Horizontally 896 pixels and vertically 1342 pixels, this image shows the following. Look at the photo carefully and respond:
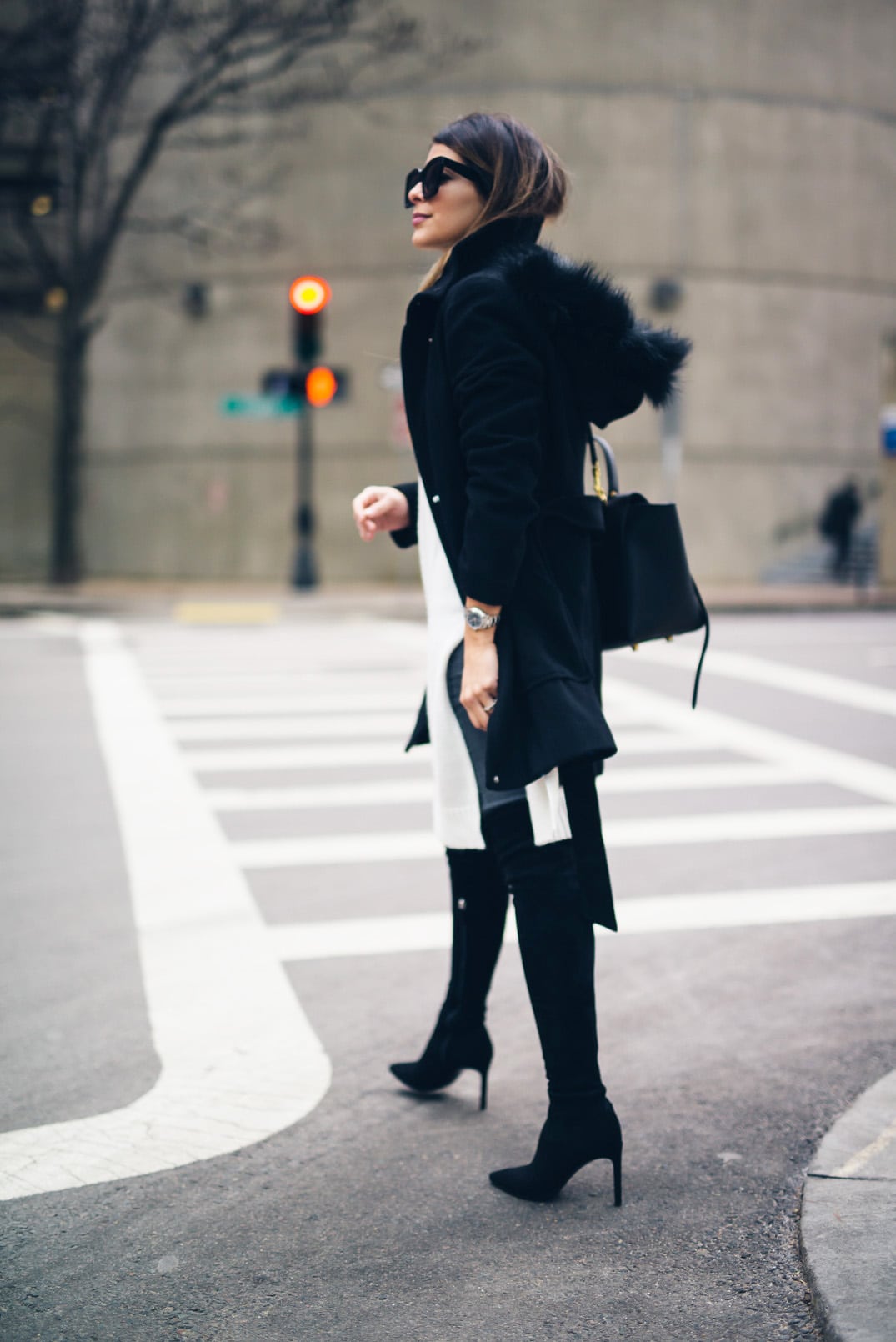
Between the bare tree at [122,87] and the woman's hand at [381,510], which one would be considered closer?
the woman's hand at [381,510]

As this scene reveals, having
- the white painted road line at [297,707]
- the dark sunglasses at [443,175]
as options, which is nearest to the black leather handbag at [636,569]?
the dark sunglasses at [443,175]

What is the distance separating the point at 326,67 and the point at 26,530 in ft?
37.7

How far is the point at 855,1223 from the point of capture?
2.83 metres

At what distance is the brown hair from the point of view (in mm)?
3115

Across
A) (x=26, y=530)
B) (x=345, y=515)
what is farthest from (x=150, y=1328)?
(x=26, y=530)

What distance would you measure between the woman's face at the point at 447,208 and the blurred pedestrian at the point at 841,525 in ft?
77.7

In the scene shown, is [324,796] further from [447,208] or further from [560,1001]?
[447,208]

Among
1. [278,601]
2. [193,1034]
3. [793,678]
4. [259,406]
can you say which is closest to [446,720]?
[193,1034]

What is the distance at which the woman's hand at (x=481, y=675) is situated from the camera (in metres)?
3.01

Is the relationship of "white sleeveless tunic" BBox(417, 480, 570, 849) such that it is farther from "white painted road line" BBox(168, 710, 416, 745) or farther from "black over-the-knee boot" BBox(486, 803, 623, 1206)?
"white painted road line" BBox(168, 710, 416, 745)

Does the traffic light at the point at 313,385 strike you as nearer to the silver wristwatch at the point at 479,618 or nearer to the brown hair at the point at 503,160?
the brown hair at the point at 503,160

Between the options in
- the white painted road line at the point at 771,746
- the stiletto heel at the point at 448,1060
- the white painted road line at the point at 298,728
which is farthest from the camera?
the white painted road line at the point at 298,728

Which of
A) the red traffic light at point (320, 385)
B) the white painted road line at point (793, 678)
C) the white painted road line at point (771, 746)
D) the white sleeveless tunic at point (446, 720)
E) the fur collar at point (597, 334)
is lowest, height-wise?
the white painted road line at point (771, 746)

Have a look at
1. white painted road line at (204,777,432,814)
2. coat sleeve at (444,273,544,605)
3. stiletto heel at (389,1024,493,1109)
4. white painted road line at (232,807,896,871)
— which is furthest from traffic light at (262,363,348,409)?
coat sleeve at (444,273,544,605)
